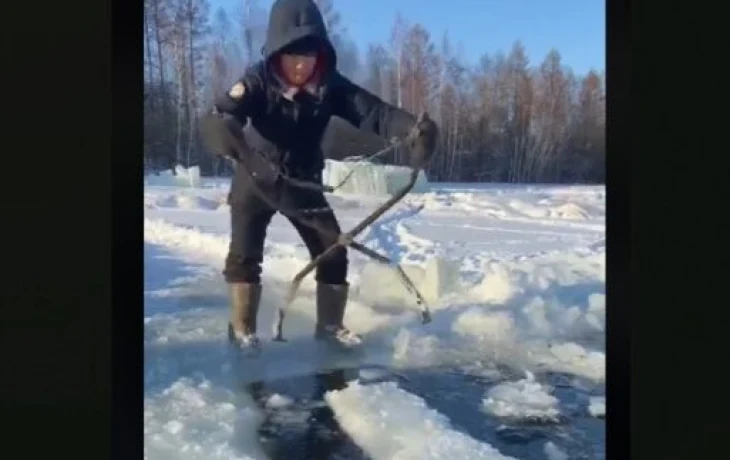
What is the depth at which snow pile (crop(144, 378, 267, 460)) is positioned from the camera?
1249 mm

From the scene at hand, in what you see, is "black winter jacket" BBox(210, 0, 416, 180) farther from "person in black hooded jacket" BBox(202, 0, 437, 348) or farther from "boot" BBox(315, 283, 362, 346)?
"boot" BBox(315, 283, 362, 346)

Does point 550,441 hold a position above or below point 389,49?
below

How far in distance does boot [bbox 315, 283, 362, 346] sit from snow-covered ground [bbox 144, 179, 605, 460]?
1 cm

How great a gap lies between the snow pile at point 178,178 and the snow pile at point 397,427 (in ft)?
1.17

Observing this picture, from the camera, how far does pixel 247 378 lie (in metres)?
1.27

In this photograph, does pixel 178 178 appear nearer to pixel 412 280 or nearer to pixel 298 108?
pixel 298 108

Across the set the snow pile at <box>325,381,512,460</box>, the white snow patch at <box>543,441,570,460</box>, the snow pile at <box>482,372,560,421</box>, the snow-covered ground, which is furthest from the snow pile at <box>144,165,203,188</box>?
the white snow patch at <box>543,441,570,460</box>

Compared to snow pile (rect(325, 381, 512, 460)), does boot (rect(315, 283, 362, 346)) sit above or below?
above

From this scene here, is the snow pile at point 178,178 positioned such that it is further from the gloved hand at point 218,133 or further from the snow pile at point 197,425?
the snow pile at point 197,425

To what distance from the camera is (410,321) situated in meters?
A: 1.30

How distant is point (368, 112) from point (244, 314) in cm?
34

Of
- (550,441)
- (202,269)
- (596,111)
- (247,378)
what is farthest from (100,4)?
(550,441)
